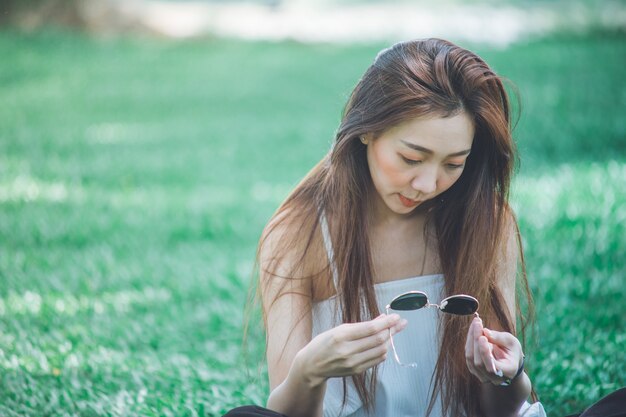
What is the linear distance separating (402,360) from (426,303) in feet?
1.28

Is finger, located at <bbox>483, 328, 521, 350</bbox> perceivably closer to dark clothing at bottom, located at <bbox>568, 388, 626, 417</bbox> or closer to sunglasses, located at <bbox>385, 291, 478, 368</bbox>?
sunglasses, located at <bbox>385, 291, 478, 368</bbox>

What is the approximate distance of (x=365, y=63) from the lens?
12672 mm

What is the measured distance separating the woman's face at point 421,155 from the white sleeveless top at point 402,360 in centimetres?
28

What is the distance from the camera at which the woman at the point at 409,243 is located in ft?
8.13

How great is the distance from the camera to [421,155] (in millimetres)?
2488

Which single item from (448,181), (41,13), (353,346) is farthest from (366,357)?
(41,13)

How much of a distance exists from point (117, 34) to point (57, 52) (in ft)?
5.75

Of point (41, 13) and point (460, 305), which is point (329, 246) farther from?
point (41, 13)

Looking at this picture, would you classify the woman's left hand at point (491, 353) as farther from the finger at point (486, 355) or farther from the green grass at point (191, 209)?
the green grass at point (191, 209)

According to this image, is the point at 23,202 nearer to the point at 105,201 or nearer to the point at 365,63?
the point at 105,201

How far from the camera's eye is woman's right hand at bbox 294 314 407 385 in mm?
2225

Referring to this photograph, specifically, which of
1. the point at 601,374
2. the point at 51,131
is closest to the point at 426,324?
the point at 601,374

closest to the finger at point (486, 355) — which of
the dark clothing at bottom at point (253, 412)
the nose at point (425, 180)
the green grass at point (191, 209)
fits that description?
the nose at point (425, 180)

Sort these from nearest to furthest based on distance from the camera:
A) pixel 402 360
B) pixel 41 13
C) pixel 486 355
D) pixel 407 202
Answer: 1. pixel 486 355
2. pixel 407 202
3. pixel 402 360
4. pixel 41 13
